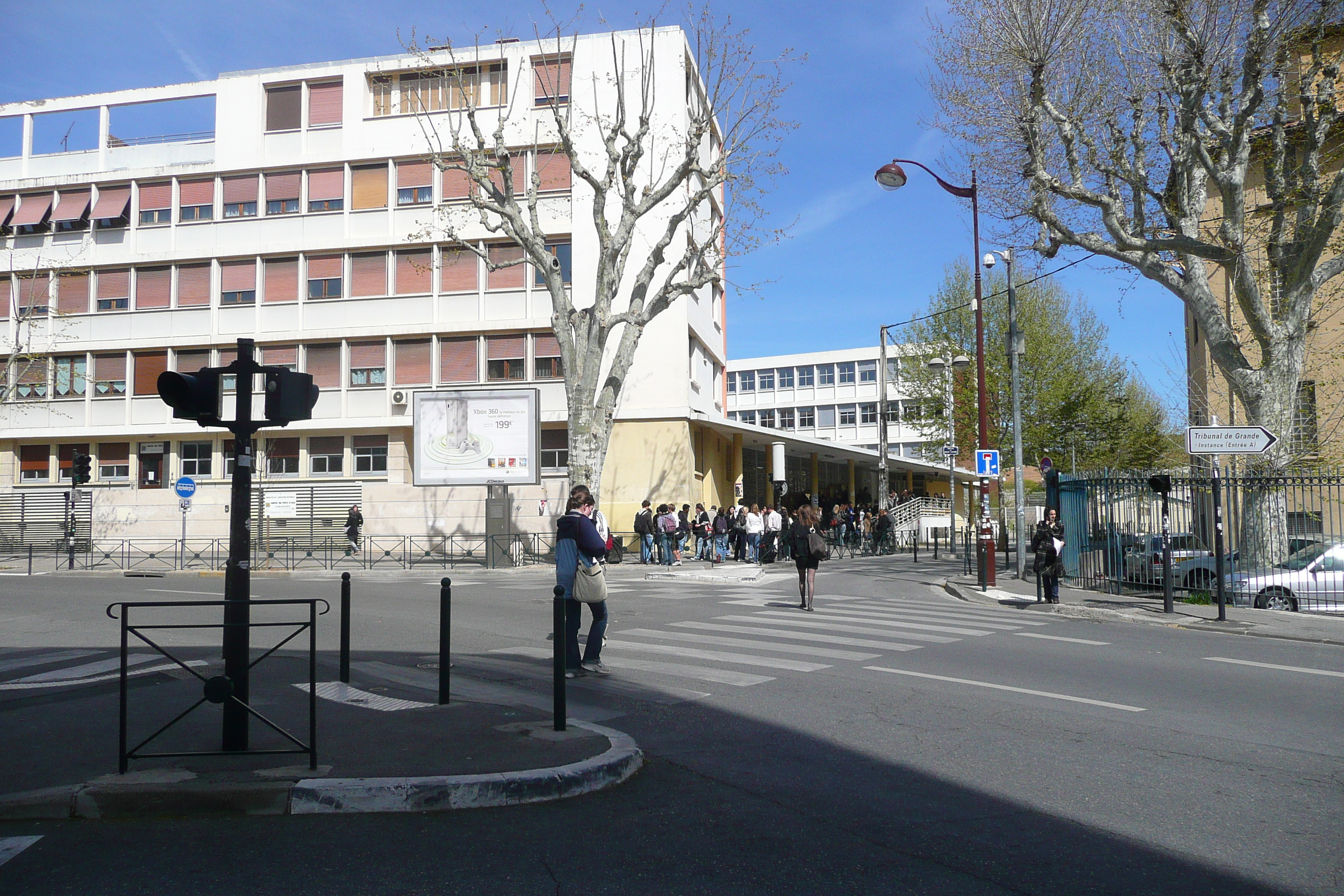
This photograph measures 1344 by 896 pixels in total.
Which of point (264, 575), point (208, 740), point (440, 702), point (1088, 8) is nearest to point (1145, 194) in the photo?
point (1088, 8)

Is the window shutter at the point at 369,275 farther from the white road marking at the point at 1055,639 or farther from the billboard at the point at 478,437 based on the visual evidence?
the white road marking at the point at 1055,639

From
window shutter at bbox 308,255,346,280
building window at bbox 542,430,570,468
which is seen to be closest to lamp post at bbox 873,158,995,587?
building window at bbox 542,430,570,468

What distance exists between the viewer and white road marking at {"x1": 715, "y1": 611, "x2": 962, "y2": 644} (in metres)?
11.9

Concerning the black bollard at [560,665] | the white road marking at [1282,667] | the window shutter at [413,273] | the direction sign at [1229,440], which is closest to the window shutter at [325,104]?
the window shutter at [413,273]

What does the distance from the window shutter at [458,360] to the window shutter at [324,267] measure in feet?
15.1

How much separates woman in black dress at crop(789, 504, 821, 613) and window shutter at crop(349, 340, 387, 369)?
21.7m

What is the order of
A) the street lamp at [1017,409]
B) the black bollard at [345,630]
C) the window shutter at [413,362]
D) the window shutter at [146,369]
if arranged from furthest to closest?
the window shutter at [146,369]
the window shutter at [413,362]
the street lamp at [1017,409]
the black bollard at [345,630]

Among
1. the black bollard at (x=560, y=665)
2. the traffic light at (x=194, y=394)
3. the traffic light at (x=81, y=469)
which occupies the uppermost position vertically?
the traffic light at (x=81, y=469)

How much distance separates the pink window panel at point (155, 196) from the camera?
3512 centimetres

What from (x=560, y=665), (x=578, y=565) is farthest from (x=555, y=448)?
(x=560, y=665)

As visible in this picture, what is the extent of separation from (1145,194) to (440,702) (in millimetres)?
18119

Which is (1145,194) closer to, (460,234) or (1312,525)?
(1312,525)

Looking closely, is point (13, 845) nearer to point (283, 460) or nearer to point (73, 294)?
point (283, 460)

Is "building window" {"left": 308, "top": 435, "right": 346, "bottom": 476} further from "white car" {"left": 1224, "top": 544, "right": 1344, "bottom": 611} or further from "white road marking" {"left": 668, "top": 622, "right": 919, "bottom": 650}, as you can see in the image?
"white car" {"left": 1224, "top": 544, "right": 1344, "bottom": 611}
